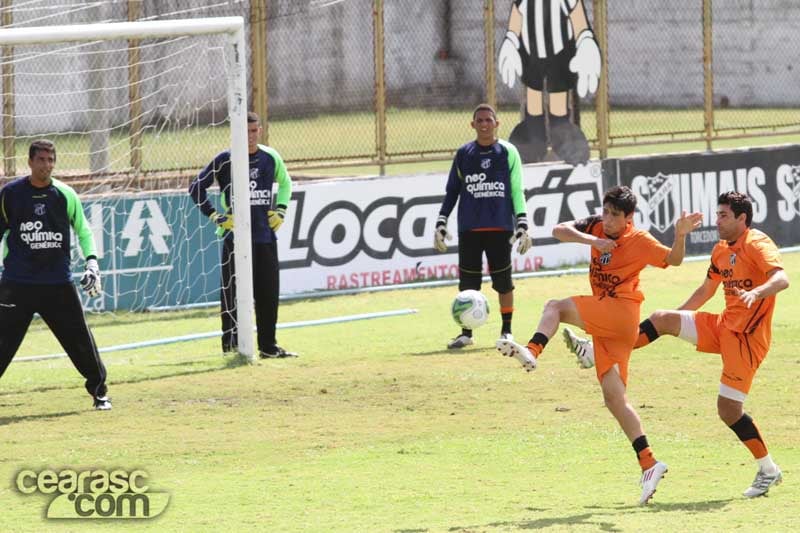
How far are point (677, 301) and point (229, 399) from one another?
7052 millimetres

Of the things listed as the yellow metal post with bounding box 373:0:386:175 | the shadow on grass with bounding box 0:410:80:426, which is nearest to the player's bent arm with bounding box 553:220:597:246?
the shadow on grass with bounding box 0:410:80:426

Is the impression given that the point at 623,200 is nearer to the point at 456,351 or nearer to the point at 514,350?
the point at 514,350

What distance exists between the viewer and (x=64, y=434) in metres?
11.0

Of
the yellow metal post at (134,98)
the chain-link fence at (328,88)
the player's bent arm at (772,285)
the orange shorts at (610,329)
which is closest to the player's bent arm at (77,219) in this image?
the orange shorts at (610,329)

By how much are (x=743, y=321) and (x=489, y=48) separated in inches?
497

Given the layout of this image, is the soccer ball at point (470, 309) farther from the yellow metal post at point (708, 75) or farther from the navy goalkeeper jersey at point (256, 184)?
the yellow metal post at point (708, 75)

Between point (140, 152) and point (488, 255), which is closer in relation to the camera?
point (488, 255)

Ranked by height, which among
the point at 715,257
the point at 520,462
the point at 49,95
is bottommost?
the point at 520,462

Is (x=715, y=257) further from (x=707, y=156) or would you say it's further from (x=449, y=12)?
(x=449, y=12)

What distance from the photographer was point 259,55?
18891 millimetres

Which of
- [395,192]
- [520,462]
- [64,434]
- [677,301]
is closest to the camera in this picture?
[520,462]

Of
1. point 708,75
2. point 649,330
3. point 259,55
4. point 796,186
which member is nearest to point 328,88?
point 259,55

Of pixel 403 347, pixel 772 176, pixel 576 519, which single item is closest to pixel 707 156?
pixel 772 176

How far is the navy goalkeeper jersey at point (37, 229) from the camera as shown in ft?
37.5
